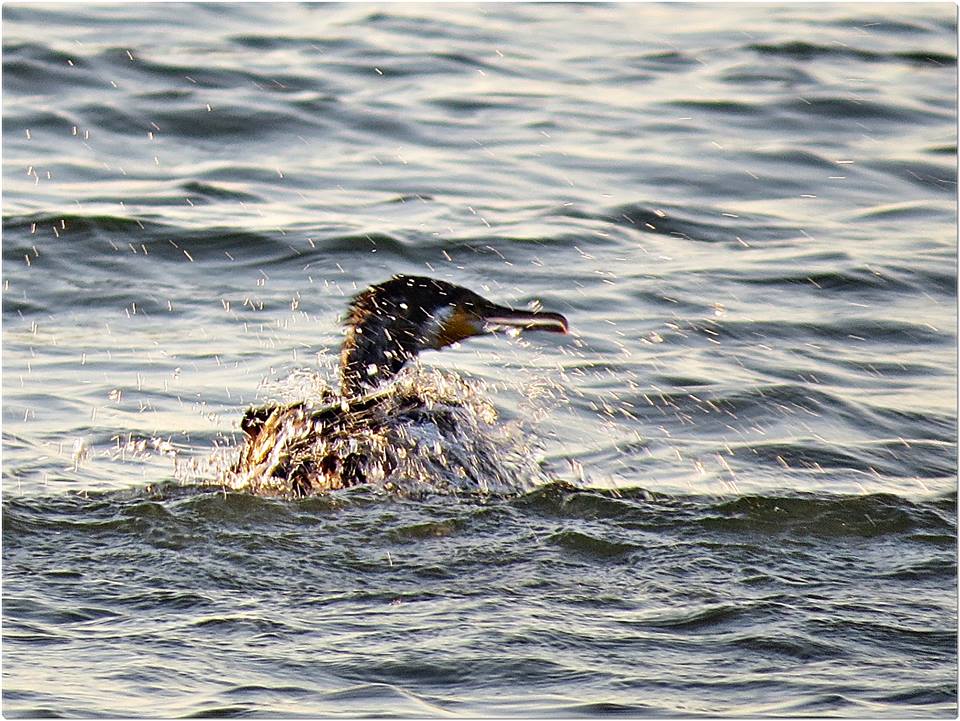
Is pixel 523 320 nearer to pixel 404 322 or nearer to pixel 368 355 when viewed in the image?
pixel 404 322

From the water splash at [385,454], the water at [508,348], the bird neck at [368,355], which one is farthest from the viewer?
the bird neck at [368,355]

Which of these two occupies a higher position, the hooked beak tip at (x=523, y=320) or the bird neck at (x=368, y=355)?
the hooked beak tip at (x=523, y=320)

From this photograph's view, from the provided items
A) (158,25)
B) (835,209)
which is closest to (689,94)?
(835,209)

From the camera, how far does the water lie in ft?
15.4

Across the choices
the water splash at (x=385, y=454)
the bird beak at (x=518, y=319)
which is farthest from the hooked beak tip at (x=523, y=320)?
the water splash at (x=385, y=454)

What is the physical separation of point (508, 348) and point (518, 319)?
5.55 feet

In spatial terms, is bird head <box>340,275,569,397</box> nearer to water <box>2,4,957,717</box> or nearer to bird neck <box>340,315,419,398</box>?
bird neck <box>340,315,419,398</box>

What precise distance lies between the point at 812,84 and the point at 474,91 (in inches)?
107

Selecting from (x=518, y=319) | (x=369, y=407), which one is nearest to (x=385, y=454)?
(x=369, y=407)

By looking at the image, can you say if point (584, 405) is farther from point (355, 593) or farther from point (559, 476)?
point (355, 593)

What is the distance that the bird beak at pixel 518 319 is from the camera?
21.4 ft

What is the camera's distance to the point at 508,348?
8234mm

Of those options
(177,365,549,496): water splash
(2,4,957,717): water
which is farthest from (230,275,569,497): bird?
(2,4,957,717): water

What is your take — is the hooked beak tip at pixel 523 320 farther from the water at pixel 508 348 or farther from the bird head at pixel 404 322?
the water at pixel 508 348
